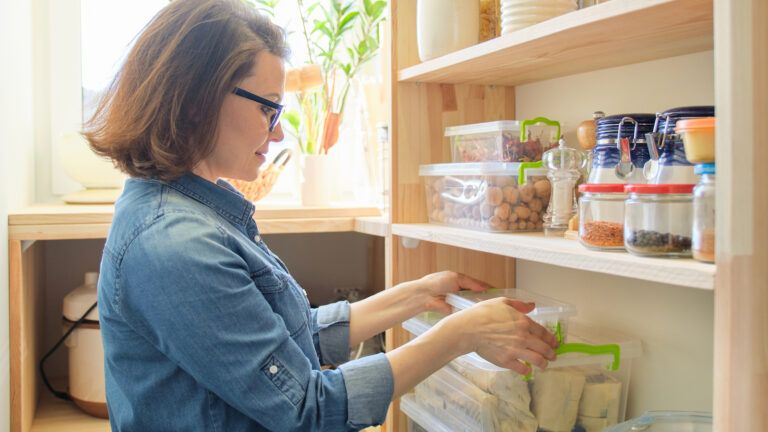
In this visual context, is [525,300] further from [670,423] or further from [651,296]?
[670,423]

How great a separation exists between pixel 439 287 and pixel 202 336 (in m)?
0.53

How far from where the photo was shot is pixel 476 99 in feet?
4.58

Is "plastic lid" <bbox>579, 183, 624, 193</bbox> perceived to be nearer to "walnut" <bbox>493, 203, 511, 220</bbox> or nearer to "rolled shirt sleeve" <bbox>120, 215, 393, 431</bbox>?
"walnut" <bbox>493, 203, 511, 220</bbox>

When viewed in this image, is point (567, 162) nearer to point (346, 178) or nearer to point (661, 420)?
point (661, 420)

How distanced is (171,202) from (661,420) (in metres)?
0.76

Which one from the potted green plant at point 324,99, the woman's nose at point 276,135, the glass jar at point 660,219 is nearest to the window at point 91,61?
the potted green plant at point 324,99

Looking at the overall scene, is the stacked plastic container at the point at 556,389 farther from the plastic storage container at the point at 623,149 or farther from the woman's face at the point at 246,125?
the woman's face at the point at 246,125

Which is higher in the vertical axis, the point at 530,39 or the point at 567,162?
the point at 530,39

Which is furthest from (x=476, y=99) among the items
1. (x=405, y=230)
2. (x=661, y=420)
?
(x=661, y=420)

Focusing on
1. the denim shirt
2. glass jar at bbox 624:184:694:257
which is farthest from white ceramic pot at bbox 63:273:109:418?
glass jar at bbox 624:184:694:257

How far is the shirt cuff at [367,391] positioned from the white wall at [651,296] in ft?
1.59

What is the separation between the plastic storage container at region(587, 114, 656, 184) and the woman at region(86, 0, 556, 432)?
24 cm

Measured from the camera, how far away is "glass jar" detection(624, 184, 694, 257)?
0.76 metres

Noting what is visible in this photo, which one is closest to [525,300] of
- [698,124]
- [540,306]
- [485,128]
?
[540,306]
